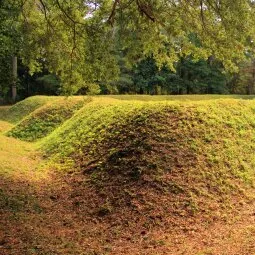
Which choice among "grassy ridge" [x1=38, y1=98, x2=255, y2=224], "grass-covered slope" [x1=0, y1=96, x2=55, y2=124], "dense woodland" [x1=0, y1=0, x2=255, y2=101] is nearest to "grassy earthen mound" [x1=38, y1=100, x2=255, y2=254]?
"grassy ridge" [x1=38, y1=98, x2=255, y2=224]

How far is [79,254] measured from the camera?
5410mm

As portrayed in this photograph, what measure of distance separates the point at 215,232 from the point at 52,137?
7968 mm

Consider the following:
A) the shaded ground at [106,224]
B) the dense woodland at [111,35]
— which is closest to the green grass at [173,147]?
the shaded ground at [106,224]

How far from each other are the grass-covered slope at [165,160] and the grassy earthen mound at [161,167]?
2 cm

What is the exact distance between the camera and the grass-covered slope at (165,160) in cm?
694

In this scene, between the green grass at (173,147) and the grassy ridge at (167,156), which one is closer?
the grassy ridge at (167,156)

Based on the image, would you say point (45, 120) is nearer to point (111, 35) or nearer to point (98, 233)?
point (111, 35)

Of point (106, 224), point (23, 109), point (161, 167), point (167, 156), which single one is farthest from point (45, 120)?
point (106, 224)

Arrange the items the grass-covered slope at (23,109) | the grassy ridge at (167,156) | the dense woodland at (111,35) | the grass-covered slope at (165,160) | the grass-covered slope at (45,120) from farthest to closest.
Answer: the grass-covered slope at (23,109), the grass-covered slope at (45,120), the dense woodland at (111,35), the grassy ridge at (167,156), the grass-covered slope at (165,160)

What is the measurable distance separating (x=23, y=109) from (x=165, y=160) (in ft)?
56.1

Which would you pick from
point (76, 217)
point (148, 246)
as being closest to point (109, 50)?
point (76, 217)

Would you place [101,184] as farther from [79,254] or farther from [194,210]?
[79,254]

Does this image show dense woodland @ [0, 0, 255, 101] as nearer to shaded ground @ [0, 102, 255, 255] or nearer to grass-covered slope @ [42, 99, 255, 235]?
grass-covered slope @ [42, 99, 255, 235]

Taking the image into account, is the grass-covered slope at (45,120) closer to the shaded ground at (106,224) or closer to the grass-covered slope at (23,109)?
the grass-covered slope at (23,109)
